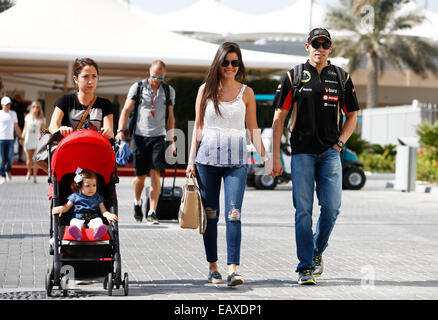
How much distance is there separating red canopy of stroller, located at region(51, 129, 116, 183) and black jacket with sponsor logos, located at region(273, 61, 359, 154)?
4.69ft

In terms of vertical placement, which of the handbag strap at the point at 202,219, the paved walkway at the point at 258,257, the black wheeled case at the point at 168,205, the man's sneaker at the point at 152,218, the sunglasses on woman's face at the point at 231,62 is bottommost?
the paved walkway at the point at 258,257

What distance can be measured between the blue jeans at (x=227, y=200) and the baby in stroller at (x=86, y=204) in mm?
829

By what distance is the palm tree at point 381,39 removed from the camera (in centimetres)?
4472

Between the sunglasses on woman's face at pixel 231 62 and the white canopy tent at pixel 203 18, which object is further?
the white canopy tent at pixel 203 18

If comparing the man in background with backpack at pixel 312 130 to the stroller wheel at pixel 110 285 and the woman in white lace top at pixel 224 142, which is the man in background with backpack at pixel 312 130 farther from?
the stroller wheel at pixel 110 285

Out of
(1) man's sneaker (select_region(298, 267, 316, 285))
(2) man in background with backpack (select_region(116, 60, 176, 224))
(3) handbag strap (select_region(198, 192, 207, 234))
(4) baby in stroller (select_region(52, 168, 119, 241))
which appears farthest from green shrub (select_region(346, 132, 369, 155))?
(4) baby in stroller (select_region(52, 168, 119, 241))

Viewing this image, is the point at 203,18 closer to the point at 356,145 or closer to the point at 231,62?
the point at 356,145

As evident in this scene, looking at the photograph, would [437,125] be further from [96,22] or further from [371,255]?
[371,255]

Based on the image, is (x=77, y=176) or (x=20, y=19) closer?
(x=77, y=176)

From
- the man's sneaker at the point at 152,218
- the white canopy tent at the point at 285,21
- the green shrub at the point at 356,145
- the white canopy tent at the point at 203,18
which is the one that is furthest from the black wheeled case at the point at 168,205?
the white canopy tent at the point at 203,18

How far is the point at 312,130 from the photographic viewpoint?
724 cm

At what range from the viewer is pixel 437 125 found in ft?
73.7

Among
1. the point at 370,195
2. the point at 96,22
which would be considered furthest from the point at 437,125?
the point at 96,22
